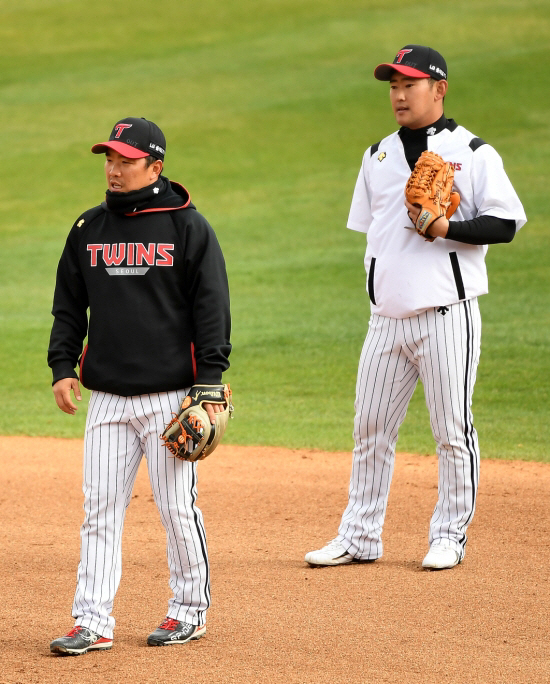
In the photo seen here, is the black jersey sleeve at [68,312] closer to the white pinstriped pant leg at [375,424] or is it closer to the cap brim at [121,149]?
the cap brim at [121,149]

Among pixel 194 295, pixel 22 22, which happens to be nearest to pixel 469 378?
pixel 194 295

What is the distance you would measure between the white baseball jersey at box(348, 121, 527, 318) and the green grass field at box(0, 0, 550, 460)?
3326 millimetres

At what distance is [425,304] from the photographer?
4.88 m

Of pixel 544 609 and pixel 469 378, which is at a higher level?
pixel 469 378

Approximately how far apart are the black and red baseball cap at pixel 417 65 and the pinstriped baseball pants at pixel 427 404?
1085 millimetres

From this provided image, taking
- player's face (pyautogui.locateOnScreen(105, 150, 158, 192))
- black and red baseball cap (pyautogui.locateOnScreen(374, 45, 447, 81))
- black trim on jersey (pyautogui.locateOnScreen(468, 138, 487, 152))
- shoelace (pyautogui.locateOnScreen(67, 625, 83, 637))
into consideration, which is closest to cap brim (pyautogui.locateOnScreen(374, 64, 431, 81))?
black and red baseball cap (pyautogui.locateOnScreen(374, 45, 447, 81))

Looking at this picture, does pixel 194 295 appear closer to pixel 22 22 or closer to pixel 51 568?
pixel 51 568

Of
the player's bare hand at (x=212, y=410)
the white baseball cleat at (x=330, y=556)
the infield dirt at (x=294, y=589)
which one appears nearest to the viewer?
the infield dirt at (x=294, y=589)

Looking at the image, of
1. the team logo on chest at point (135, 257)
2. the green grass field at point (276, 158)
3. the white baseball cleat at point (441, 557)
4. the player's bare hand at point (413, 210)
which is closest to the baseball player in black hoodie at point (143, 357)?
the team logo on chest at point (135, 257)

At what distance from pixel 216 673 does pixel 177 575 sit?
1.56 feet

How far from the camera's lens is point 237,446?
8.40m

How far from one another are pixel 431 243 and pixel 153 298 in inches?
60.2

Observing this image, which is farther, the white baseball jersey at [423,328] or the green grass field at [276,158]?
the green grass field at [276,158]

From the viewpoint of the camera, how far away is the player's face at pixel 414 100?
195 inches
